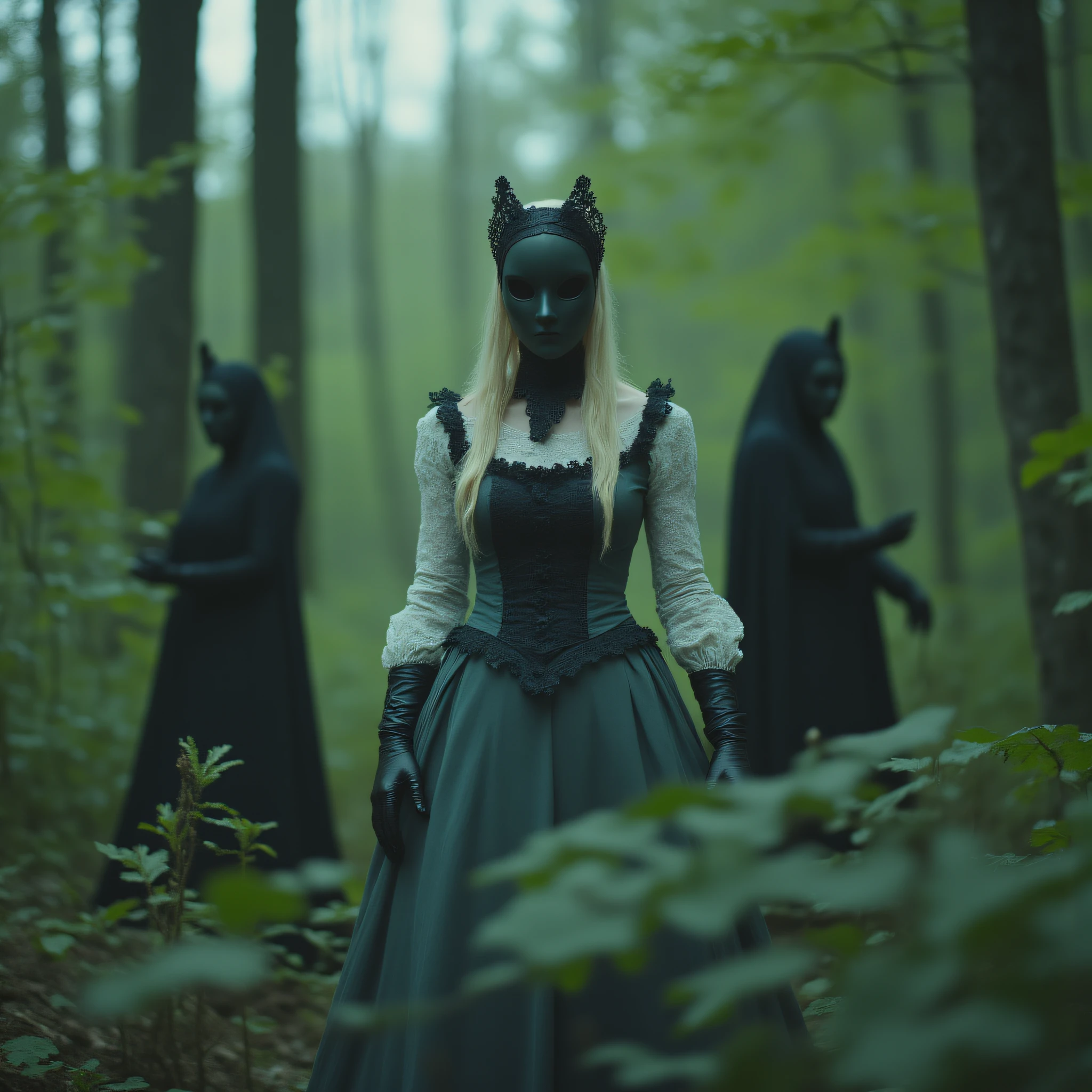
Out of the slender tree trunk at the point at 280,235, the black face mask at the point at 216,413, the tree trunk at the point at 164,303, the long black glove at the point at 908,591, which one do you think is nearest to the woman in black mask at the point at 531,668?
the black face mask at the point at 216,413

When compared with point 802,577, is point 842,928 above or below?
below

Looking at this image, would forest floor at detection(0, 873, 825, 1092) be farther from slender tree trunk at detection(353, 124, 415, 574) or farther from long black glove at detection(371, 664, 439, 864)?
slender tree trunk at detection(353, 124, 415, 574)

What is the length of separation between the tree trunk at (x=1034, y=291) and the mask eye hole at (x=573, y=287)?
7.81ft

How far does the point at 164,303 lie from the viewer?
5977 mm

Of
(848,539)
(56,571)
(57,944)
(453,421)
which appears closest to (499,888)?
(453,421)

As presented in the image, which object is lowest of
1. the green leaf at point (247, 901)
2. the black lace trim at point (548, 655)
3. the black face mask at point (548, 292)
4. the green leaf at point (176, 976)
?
the green leaf at point (176, 976)

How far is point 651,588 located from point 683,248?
113 inches

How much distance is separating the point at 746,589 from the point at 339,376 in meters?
22.6

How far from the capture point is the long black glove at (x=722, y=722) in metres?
2.05

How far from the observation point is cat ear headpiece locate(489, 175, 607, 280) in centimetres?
223

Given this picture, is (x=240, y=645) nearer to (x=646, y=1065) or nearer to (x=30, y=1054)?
(x=30, y=1054)

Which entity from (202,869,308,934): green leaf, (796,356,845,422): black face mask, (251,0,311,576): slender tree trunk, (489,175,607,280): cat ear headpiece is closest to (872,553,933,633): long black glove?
(796,356,845,422): black face mask

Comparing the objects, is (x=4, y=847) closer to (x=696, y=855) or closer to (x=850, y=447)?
(x=696, y=855)

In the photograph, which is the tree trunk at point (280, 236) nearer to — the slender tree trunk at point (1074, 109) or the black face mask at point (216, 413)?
the black face mask at point (216, 413)
